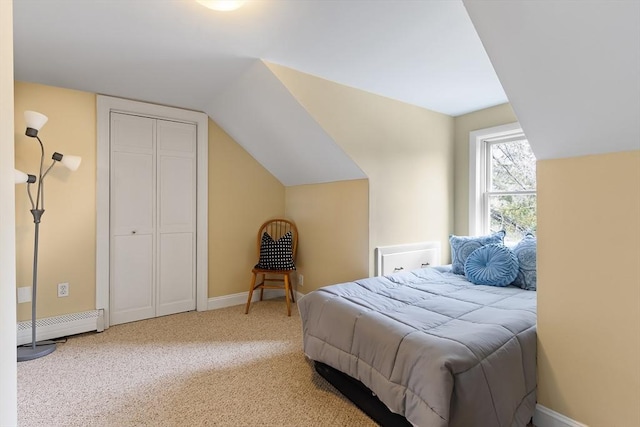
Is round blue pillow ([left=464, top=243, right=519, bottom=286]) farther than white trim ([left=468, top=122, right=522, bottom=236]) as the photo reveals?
No

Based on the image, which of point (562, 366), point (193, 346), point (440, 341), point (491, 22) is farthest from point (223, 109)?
point (562, 366)

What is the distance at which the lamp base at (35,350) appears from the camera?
2283 millimetres

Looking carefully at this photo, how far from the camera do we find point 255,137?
10.7 feet

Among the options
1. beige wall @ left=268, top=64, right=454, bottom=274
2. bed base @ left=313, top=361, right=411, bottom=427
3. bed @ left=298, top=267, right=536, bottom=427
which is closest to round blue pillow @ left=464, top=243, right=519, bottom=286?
bed @ left=298, top=267, right=536, bottom=427

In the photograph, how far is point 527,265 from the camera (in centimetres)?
241

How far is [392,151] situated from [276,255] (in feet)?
5.29

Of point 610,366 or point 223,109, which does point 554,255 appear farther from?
point 223,109

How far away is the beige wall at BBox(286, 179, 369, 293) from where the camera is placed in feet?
9.45

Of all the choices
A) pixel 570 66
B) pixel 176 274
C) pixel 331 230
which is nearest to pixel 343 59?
pixel 570 66

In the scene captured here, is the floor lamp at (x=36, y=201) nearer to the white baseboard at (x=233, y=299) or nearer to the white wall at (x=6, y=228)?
the white baseboard at (x=233, y=299)

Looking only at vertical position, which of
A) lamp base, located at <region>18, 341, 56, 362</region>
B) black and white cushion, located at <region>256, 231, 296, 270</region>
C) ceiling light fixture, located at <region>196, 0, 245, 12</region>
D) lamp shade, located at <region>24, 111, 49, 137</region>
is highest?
ceiling light fixture, located at <region>196, 0, 245, 12</region>

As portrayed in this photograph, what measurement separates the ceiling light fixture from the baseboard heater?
2707mm

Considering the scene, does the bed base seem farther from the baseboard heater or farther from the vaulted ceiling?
the baseboard heater

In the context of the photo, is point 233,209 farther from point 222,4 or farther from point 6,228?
point 6,228
